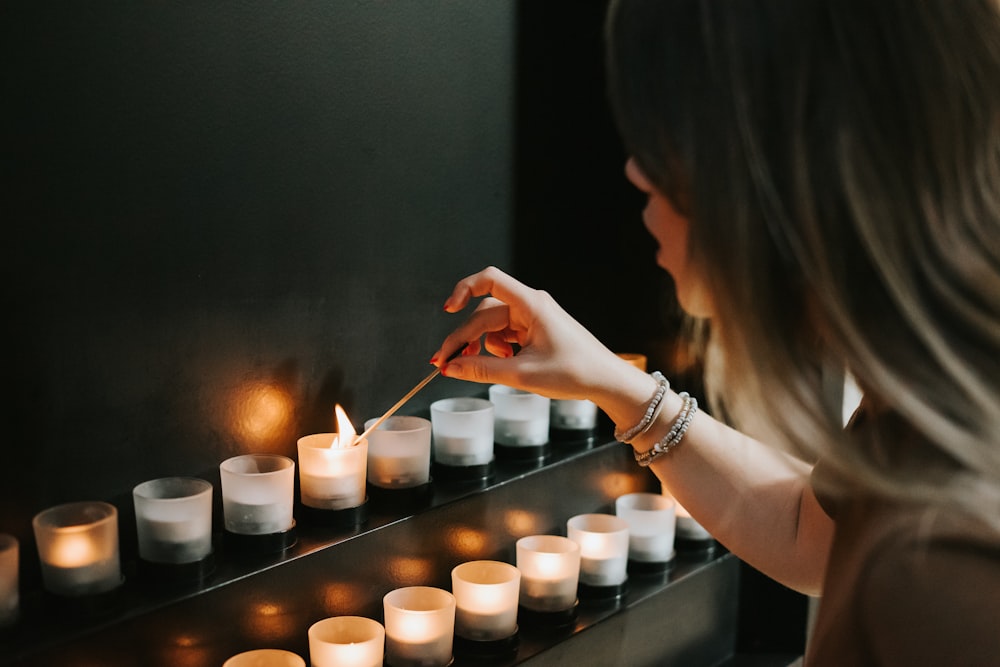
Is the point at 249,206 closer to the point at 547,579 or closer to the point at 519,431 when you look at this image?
the point at 519,431

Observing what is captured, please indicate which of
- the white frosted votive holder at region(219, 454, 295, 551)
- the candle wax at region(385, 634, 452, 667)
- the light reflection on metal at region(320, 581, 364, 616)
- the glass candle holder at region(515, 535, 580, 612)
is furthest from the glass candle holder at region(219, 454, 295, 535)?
the glass candle holder at region(515, 535, 580, 612)

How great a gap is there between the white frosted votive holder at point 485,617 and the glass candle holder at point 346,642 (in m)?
0.13

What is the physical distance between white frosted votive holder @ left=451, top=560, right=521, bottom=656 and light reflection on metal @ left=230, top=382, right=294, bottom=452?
12.3 inches

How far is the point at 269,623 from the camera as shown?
4.17ft

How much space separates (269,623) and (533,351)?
1.54ft

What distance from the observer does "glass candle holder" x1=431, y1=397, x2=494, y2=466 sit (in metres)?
1.51

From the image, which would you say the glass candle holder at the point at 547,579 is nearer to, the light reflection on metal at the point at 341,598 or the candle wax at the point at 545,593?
the candle wax at the point at 545,593

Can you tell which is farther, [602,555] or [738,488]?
[602,555]

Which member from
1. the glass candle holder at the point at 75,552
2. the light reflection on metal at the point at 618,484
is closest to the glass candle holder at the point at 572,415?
the light reflection on metal at the point at 618,484

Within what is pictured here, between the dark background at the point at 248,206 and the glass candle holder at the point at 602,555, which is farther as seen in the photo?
the glass candle holder at the point at 602,555

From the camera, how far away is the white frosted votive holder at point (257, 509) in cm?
126

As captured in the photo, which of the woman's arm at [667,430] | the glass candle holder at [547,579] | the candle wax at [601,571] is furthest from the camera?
the candle wax at [601,571]

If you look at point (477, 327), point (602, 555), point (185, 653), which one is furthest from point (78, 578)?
point (602, 555)

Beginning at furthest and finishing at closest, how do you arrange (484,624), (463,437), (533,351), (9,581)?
(463,437) → (484,624) → (533,351) → (9,581)
